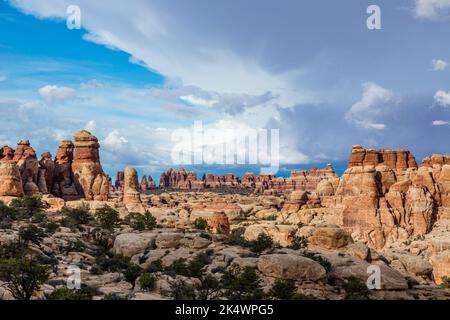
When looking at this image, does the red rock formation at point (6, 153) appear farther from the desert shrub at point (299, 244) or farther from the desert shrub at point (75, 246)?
the desert shrub at point (299, 244)

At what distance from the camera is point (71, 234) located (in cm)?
4428

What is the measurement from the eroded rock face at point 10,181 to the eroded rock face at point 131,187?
2097cm

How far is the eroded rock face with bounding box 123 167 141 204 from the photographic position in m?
86.5

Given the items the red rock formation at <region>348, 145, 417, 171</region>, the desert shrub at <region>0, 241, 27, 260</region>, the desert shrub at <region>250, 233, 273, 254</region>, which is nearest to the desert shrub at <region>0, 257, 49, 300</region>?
the desert shrub at <region>0, 241, 27, 260</region>

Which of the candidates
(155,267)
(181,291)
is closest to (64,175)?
(155,267)

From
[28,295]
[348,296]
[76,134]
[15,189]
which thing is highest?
[76,134]

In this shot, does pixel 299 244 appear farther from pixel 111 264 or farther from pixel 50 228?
pixel 50 228

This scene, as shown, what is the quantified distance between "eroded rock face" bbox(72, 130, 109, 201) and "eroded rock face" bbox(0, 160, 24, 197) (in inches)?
589

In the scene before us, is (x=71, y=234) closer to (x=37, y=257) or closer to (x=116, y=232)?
(x=116, y=232)

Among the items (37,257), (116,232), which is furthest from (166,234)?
(37,257)

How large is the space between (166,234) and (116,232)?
7250 mm

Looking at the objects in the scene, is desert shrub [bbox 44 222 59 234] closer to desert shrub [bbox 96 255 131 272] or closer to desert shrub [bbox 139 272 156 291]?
desert shrub [bbox 96 255 131 272]
